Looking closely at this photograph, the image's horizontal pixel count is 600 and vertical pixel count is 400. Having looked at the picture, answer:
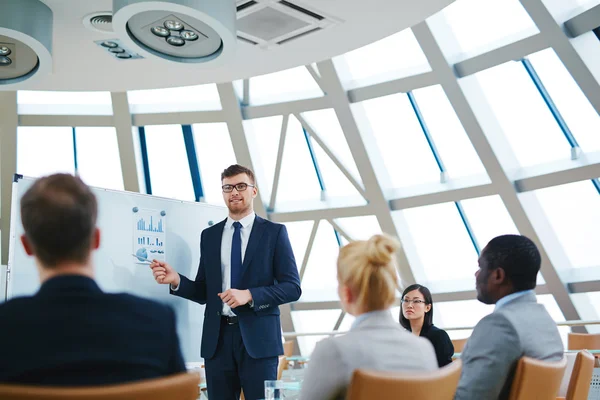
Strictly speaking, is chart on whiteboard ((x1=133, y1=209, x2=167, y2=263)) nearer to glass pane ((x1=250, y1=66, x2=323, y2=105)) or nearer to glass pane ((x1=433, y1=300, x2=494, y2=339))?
glass pane ((x1=250, y1=66, x2=323, y2=105))

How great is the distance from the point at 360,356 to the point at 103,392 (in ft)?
2.94

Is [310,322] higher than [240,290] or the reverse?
higher

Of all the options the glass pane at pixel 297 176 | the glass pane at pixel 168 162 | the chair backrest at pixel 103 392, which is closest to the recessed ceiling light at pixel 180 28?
the chair backrest at pixel 103 392

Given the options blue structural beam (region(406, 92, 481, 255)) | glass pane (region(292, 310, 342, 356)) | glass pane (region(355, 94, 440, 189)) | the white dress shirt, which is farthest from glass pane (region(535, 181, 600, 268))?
the white dress shirt

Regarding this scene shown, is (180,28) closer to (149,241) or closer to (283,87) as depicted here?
(149,241)

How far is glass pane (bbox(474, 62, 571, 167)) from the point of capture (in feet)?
34.5

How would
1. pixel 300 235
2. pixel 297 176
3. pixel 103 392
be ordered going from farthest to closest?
pixel 300 235 → pixel 297 176 → pixel 103 392

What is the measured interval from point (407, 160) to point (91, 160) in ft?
21.3

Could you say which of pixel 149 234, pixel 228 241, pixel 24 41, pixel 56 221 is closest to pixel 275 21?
pixel 24 41

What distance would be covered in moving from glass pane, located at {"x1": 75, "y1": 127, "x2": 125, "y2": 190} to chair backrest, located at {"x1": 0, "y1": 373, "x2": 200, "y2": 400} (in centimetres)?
1234

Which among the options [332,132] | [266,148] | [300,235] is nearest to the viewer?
[332,132]

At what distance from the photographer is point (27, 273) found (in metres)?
4.53

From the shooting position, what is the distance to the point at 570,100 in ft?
33.6

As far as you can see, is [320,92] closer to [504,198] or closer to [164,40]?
[504,198]
